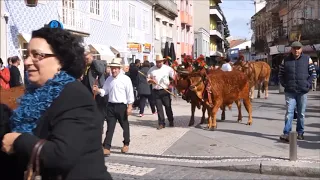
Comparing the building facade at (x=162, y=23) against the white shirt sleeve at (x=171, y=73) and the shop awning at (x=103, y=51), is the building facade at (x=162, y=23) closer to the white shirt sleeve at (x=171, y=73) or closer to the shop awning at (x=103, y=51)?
the shop awning at (x=103, y=51)

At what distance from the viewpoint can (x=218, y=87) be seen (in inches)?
456

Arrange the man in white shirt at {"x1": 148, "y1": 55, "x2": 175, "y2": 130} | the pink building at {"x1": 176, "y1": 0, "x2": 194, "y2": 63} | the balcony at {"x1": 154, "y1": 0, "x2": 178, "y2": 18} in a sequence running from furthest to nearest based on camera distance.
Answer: the pink building at {"x1": 176, "y1": 0, "x2": 194, "y2": 63} → the balcony at {"x1": 154, "y1": 0, "x2": 178, "y2": 18} → the man in white shirt at {"x1": 148, "y1": 55, "x2": 175, "y2": 130}

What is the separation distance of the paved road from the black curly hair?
496 centimetres

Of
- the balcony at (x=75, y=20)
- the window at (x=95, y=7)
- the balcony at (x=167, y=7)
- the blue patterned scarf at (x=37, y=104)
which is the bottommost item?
the blue patterned scarf at (x=37, y=104)

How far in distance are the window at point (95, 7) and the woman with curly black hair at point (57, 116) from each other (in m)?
22.1

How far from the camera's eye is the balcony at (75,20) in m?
20.3

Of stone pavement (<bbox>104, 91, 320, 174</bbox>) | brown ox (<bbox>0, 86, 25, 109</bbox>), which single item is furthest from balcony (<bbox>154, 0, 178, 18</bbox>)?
brown ox (<bbox>0, 86, 25, 109</bbox>)

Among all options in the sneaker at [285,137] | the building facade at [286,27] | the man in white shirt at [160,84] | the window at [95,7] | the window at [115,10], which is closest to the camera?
the sneaker at [285,137]

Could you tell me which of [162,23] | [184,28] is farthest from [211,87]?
[184,28]

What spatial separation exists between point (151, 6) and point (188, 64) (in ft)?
80.3

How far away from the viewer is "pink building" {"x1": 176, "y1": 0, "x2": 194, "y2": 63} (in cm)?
4828

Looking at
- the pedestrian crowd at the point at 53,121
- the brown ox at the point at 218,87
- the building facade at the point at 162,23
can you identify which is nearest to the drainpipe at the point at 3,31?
the brown ox at the point at 218,87

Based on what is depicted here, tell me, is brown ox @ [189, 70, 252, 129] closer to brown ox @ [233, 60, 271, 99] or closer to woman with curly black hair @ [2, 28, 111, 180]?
brown ox @ [233, 60, 271, 99]

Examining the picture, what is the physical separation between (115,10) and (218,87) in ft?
56.5
